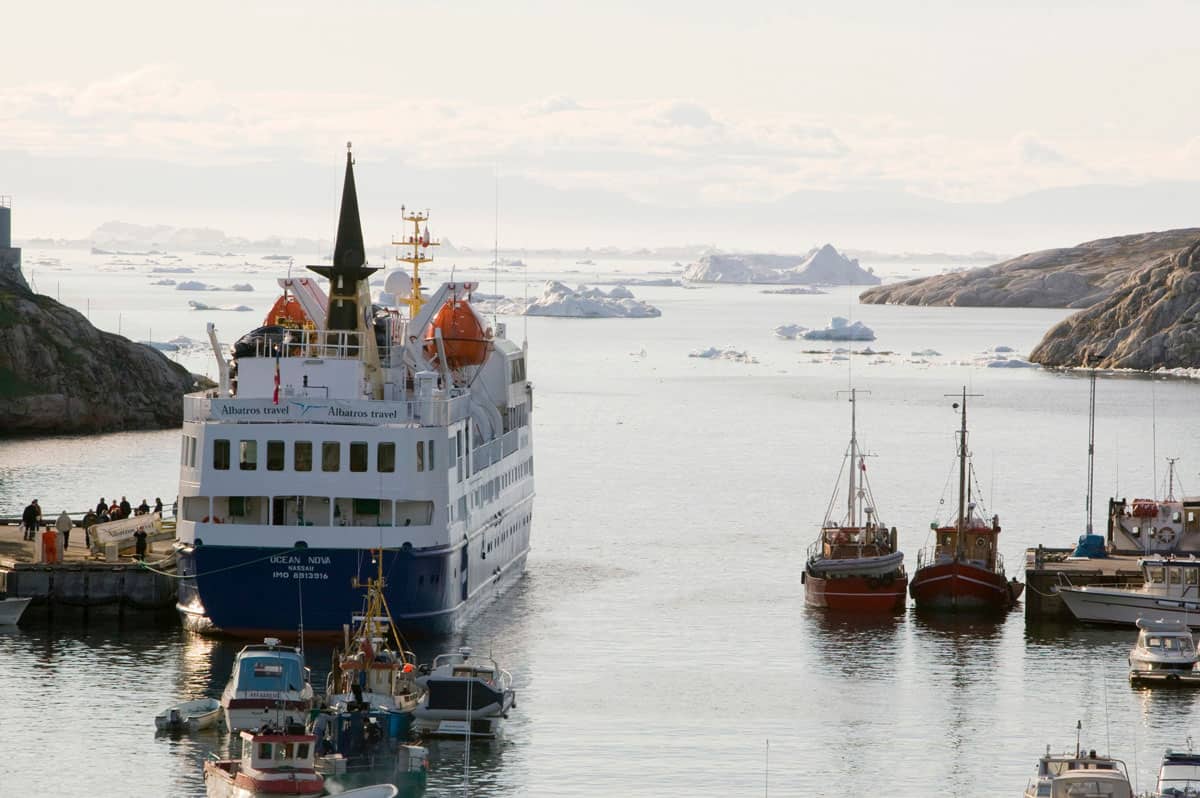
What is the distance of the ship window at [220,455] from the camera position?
54.5 meters

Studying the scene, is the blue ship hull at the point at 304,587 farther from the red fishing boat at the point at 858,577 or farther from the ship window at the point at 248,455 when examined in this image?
the red fishing boat at the point at 858,577

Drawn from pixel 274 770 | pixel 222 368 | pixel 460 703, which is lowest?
pixel 460 703

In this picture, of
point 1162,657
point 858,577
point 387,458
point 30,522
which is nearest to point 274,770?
point 387,458

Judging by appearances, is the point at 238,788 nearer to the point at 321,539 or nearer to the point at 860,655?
the point at 321,539

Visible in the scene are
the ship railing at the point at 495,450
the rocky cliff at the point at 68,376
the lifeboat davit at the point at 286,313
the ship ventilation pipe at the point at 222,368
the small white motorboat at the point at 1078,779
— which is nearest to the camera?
the small white motorboat at the point at 1078,779

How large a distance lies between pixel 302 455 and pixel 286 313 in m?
12.4

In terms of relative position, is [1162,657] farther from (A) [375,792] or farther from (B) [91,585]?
(B) [91,585]

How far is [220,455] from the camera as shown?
54594 mm

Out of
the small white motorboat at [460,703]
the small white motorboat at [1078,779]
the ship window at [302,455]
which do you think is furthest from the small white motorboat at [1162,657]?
the ship window at [302,455]

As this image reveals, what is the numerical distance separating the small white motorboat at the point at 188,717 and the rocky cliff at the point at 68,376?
246 feet

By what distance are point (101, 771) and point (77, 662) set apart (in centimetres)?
1114

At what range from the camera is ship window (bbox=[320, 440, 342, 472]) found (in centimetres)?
5434

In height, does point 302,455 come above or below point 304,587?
above

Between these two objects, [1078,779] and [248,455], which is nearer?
[1078,779]
